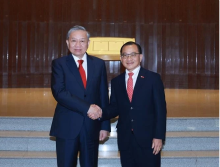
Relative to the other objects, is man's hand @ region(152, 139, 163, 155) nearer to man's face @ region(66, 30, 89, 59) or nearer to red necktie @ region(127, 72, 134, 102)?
red necktie @ region(127, 72, 134, 102)

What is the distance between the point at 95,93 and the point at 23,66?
7.10m

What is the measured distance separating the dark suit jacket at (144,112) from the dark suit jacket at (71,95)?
0.12 m

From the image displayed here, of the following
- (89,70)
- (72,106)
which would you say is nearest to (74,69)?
(89,70)

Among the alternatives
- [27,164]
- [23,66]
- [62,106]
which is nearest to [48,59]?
[23,66]

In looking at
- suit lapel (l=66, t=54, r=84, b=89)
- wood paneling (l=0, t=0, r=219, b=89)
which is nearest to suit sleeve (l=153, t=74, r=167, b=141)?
suit lapel (l=66, t=54, r=84, b=89)

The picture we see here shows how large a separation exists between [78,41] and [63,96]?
362mm

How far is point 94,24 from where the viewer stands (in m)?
8.80

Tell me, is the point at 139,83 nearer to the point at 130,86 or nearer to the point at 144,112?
the point at 130,86

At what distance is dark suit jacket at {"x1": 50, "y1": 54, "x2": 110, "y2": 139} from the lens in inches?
74.4

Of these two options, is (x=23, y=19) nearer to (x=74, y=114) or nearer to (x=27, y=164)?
(x=27, y=164)

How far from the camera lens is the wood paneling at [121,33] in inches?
340

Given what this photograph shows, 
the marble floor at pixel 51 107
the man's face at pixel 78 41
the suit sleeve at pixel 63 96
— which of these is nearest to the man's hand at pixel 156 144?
the suit sleeve at pixel 63 96

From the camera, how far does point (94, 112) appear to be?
6.03ft

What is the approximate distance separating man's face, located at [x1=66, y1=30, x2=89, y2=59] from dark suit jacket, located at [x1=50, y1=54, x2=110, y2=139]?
2.9 inches
